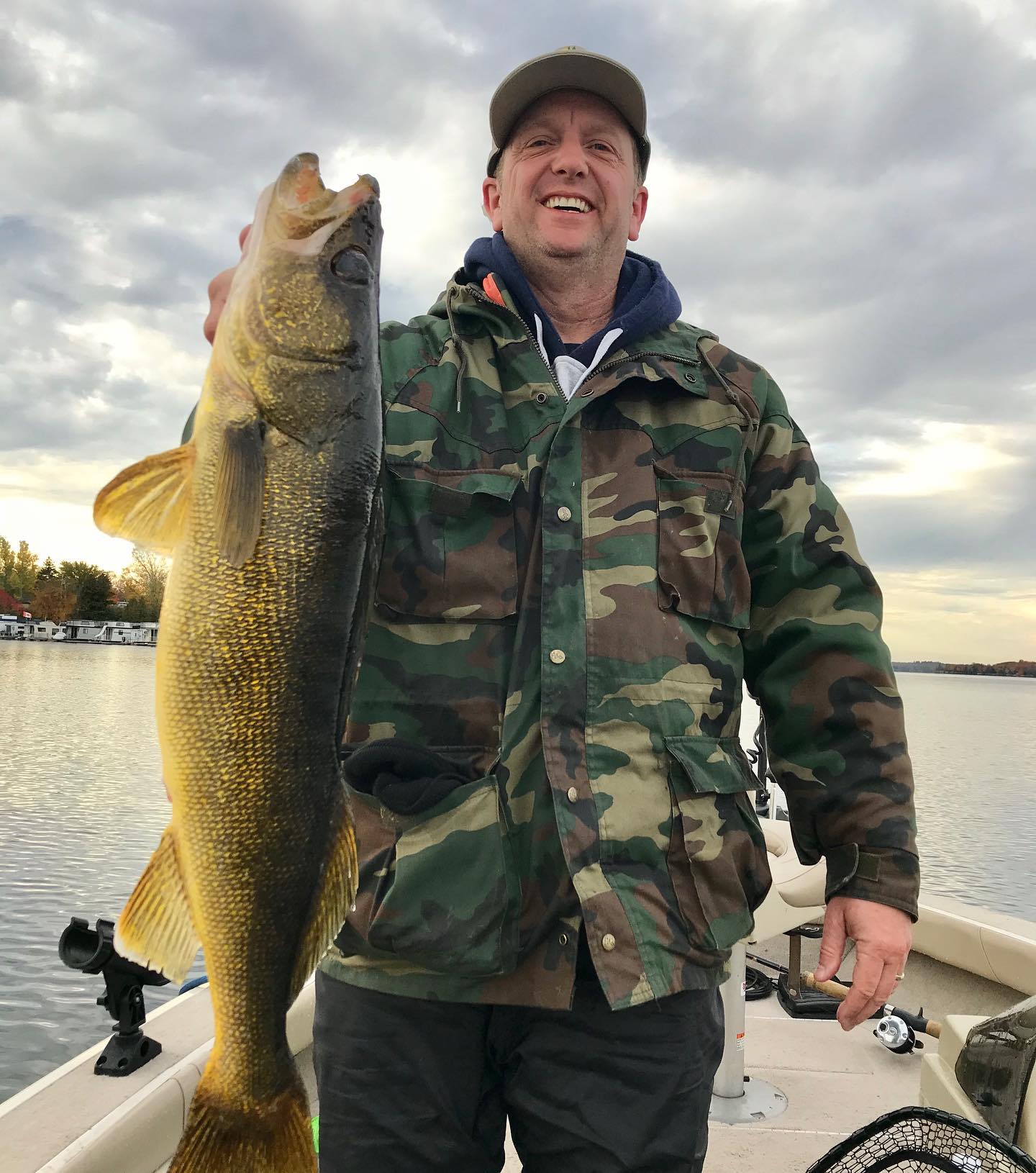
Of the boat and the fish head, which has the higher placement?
the fish head

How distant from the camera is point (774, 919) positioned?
479cm

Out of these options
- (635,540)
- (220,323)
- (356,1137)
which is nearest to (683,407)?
(635,540)

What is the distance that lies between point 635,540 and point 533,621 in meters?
0.34

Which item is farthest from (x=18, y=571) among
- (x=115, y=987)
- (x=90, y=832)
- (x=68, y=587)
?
(x=115, y=987)

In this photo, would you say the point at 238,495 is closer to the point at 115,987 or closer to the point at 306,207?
the point at 306,207

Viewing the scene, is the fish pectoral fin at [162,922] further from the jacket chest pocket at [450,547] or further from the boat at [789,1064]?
the boat at [789,1064]

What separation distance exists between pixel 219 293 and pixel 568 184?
1.18 meters

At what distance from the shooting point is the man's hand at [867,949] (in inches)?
89.7

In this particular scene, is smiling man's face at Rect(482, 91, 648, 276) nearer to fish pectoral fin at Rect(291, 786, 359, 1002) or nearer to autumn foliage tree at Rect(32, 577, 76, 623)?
fish pectoral fin at Rect(291, 786, 359, 1002)

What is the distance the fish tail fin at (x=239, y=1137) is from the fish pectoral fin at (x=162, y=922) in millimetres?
227

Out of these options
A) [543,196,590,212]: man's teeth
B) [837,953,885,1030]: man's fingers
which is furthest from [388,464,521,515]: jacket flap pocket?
[837,953,885,1030]: man's fingers

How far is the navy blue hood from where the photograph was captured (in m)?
2.51

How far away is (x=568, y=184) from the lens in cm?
268

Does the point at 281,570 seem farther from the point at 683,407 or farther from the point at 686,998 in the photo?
the point at 686,998
